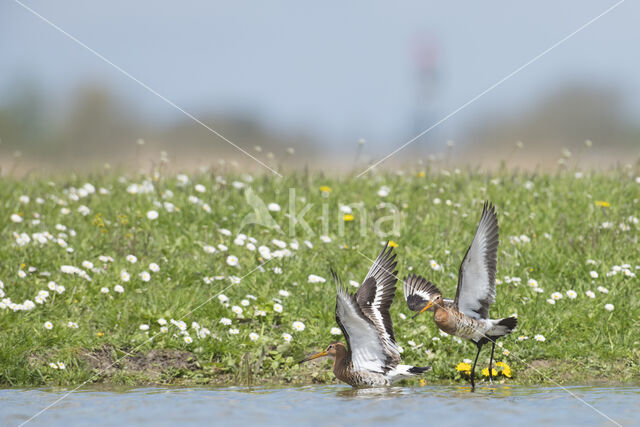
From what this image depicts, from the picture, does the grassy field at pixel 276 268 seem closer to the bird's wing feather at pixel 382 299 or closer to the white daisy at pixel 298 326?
the white daisy at pixel 298 326

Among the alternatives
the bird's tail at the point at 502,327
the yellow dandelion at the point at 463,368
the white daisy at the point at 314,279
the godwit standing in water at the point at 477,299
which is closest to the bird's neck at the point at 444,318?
the godwit standing in water at the point at 477,299

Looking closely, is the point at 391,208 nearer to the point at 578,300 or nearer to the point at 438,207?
the point at 438,207

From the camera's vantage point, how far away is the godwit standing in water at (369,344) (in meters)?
5.82

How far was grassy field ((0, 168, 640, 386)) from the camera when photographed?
6688 mm

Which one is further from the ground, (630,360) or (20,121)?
(20,121)

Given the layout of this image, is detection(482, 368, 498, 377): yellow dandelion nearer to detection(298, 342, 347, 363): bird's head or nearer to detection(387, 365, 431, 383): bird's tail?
detection(387, 365, 431, 383): bird's tail

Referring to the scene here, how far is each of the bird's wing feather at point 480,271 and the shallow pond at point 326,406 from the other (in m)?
0.60

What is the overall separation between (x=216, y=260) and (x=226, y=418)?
10.7ft

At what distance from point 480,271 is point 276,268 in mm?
2461

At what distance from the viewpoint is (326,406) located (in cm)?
553

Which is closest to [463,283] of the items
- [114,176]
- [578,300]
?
[578,300]

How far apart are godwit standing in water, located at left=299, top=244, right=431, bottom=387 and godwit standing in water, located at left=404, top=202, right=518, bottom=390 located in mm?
298

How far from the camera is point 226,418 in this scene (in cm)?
516

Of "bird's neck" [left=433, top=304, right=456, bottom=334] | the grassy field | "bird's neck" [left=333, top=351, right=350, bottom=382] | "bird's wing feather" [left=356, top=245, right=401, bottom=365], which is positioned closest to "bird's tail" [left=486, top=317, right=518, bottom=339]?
"bird's neck" [left=433, top=304, right=456, bottom=334]
